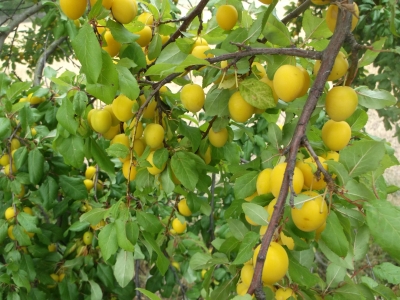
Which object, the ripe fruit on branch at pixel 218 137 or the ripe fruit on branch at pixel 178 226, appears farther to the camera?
the ripe fruit on branch at pixel 178 226

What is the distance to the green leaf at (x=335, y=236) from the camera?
60 cm

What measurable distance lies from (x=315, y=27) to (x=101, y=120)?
523mm

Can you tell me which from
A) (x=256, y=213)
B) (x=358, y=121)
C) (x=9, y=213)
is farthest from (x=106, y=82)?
(x=9, y=213)

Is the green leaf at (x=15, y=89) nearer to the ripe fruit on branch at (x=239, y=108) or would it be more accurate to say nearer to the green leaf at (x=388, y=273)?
the ripe fruit on branch at (x=239, y=108)

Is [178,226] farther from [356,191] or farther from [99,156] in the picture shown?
[356,191]

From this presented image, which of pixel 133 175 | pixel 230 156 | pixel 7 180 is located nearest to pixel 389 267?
pixel 230 156

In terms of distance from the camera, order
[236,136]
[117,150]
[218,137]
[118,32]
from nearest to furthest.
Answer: [118,32], [117,150], [218,137], [236,136]

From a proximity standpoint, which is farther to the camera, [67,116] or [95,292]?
[95,292]

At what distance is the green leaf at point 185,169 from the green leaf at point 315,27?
14.7 inches

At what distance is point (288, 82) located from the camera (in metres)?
0.70

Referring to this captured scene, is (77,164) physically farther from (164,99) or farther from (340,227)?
(340,227)

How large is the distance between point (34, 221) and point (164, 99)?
2.34 ft

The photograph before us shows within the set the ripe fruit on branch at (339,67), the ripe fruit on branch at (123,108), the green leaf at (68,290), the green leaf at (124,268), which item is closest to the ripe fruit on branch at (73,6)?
the ripe fruit on branch at (123,108)

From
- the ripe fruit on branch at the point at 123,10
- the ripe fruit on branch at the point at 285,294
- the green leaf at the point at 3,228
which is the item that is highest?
the ripe fruit on branch at the point at 123,10
